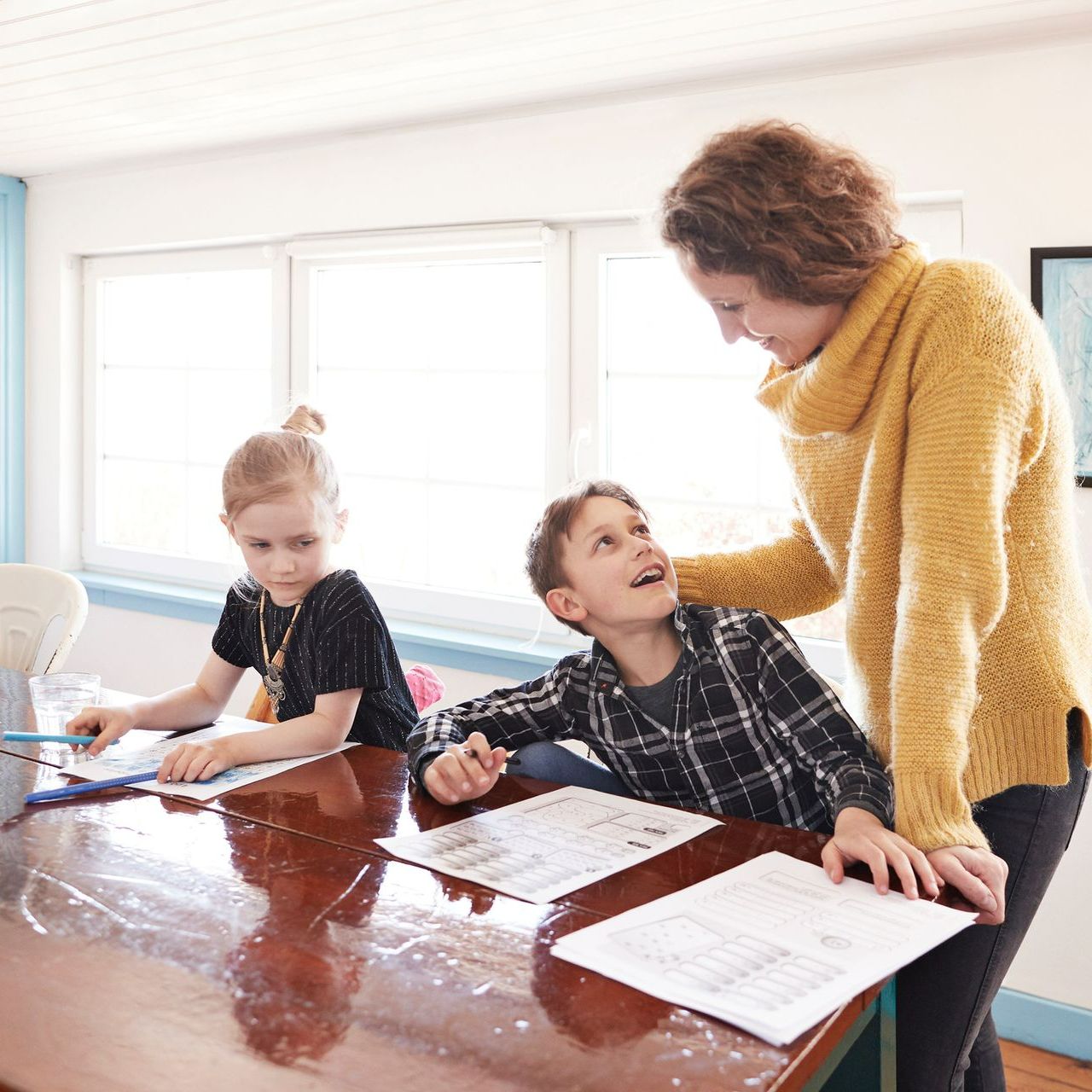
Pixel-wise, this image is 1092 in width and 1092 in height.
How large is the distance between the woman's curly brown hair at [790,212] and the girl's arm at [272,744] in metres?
0.86

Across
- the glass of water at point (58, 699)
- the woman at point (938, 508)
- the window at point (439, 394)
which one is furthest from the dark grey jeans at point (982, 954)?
the window at point (439, 394)

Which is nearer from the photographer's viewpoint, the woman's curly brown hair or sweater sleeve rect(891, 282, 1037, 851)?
sweater sleeve rect(891, 282, 1037, 851)

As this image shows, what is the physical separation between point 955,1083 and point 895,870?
1.15 feet

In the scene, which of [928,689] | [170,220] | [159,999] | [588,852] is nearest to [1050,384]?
[928,689]

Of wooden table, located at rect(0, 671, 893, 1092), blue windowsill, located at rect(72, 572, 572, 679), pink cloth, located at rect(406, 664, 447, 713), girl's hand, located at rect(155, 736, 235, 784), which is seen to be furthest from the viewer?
blue windowsill, located at rect(72, 572, 572, 679)

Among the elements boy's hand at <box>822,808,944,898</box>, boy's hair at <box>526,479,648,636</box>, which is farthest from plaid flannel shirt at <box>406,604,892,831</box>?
boy's hand at <box>822,808,944,898</box>

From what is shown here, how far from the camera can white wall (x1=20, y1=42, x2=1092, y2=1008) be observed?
7.89 ft

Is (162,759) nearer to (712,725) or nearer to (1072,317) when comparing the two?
(712,725)

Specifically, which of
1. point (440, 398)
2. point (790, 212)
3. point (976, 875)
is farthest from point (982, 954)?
point (440, 398)

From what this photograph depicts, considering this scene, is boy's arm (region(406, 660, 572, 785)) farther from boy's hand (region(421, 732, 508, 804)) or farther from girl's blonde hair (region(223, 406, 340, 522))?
girl's blonde hair (region(223, 406, 340, 522))

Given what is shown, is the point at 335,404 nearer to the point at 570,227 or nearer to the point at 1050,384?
→ the point at 570,227

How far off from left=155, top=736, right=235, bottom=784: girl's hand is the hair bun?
2.07 ft

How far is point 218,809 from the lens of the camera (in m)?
1.40

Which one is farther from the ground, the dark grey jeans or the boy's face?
the boy's face
